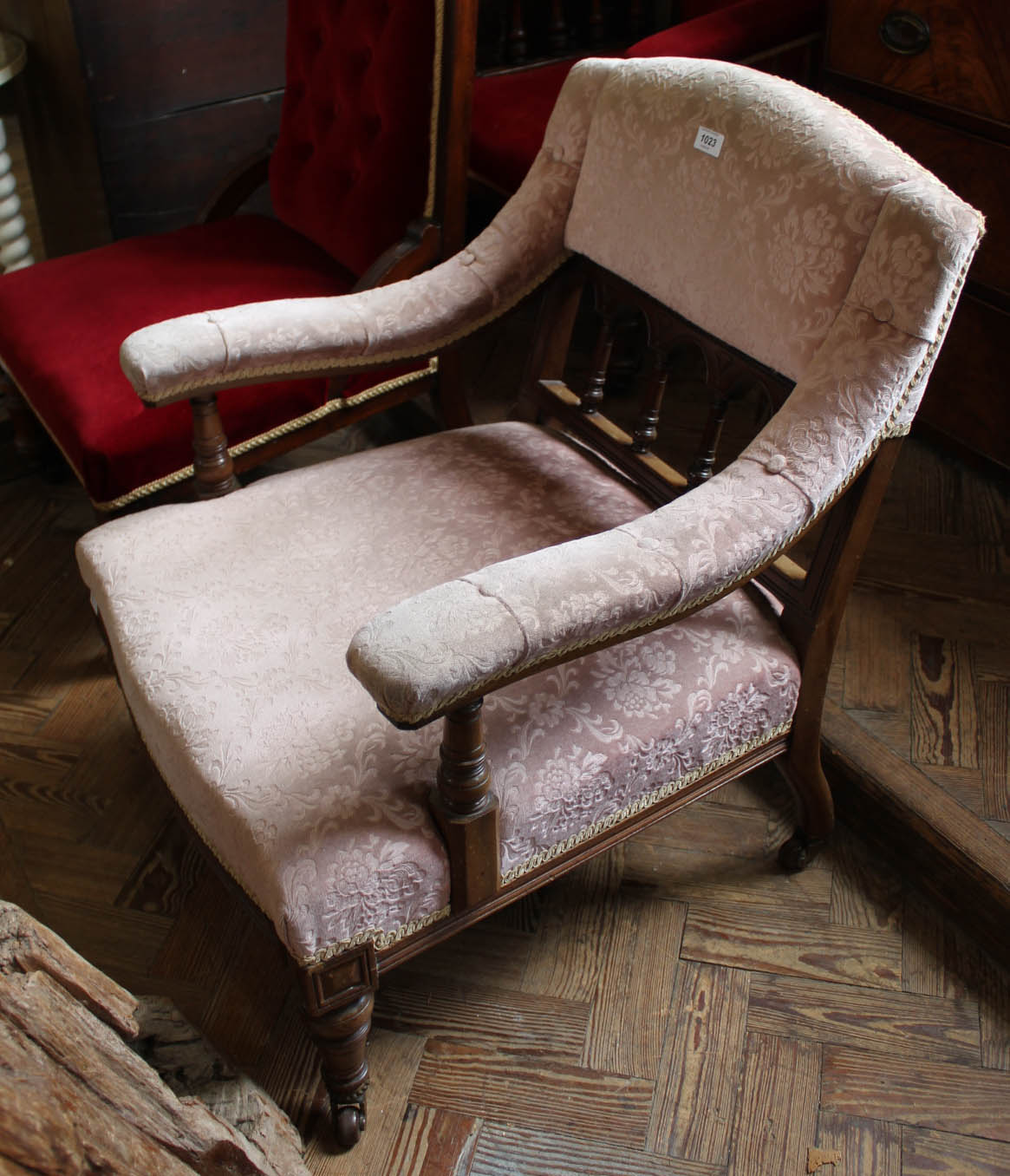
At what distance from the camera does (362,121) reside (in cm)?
153

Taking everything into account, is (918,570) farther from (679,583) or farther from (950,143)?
(679,583)

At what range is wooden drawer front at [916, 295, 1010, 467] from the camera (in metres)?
1.62

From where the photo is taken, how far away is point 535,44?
2.24 meters

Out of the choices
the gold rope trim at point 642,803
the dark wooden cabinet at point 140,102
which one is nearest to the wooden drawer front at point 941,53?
the gold rope trim at point 642,803

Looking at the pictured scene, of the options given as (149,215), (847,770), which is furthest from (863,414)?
(149,215)

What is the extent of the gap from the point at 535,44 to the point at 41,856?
1777 millimetres

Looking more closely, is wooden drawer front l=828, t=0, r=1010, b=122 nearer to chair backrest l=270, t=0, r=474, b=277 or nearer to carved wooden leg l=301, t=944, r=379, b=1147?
chair backrest l=270, t=0, r=474, b=277

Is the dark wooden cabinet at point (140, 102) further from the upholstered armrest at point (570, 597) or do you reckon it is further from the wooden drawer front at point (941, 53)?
the upholstered armrest at point (570, 597)

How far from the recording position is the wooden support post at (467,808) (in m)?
0.84

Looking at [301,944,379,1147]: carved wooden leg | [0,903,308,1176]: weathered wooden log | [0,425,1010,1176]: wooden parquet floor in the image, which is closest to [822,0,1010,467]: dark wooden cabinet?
[0,425,1010,1176]: wooden parquet floor

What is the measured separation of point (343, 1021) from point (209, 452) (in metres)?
0.59

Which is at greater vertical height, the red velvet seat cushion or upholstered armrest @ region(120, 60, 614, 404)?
upholstered armrest @ region(120, 60, 614, 404)

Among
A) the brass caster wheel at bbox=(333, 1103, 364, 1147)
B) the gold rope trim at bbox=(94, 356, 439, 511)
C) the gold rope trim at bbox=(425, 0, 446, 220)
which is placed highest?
the gold rope trim at bbox=(425, 0, 446, 220)

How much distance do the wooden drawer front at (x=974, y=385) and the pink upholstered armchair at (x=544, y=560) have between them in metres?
0.70
